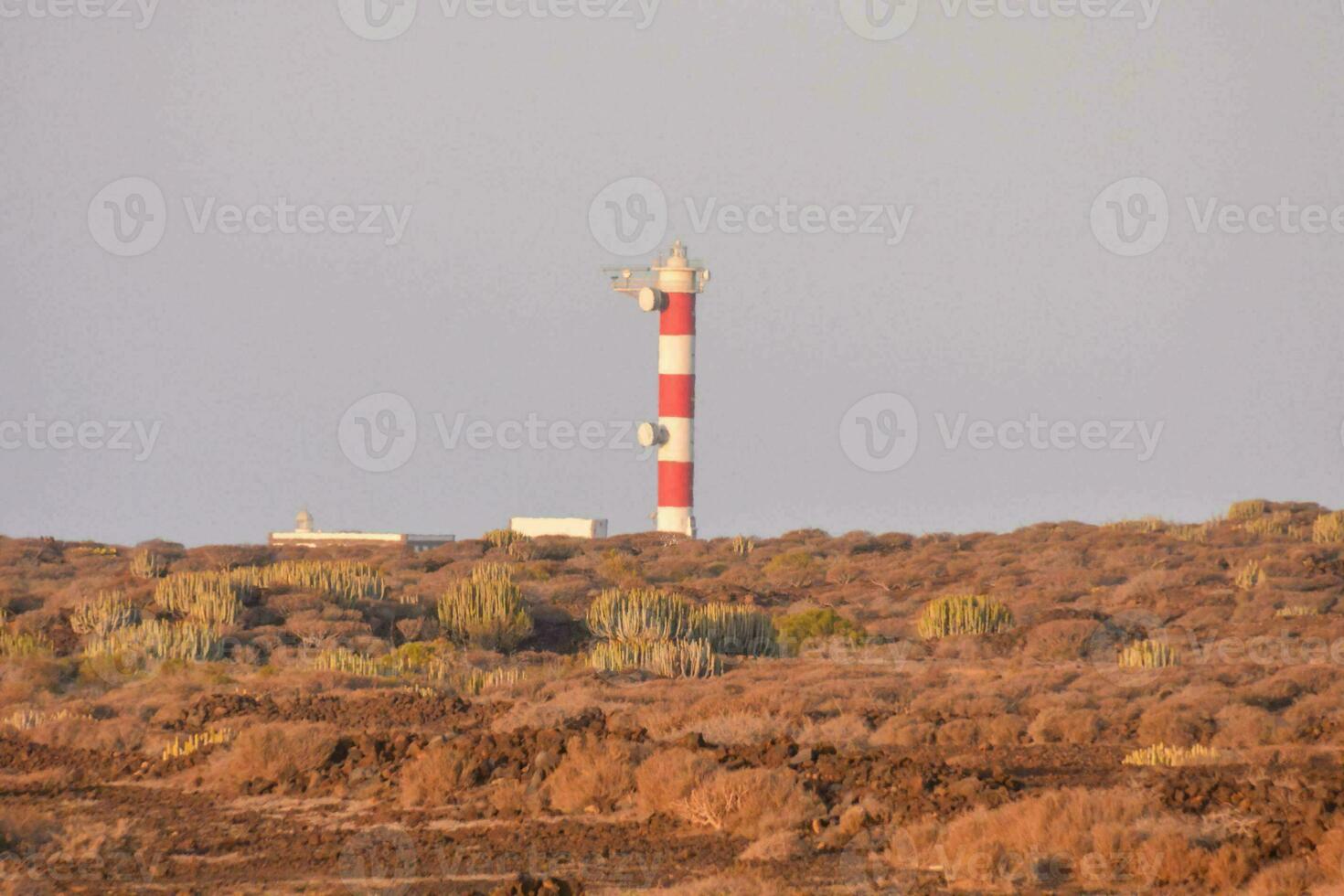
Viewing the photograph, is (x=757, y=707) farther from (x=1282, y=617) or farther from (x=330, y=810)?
(x=1282, y=617)

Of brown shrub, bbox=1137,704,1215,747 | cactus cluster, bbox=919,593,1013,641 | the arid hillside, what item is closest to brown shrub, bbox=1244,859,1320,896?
the arid hillside

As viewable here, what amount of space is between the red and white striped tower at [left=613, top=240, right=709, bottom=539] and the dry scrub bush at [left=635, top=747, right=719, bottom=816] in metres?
31.7

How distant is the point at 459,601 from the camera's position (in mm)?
24219

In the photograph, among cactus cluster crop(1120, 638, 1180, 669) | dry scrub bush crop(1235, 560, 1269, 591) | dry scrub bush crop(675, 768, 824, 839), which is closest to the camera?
dry scrub bush crop(675, 768, 824, 839)

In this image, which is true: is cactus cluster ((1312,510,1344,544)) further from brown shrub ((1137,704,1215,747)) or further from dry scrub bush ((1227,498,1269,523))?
brown shrub ((1137,704,1215,747))

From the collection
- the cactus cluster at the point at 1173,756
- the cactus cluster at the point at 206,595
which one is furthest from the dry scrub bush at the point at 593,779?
the cactus cluster at the point at 206,595

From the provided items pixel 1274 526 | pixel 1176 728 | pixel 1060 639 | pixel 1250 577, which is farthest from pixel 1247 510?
pixel 1176 728

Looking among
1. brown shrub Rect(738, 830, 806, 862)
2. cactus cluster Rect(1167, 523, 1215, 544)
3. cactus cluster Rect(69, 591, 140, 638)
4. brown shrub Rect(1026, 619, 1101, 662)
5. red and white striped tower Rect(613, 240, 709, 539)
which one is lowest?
brown shrub Rect(738, 830, 806, 862)

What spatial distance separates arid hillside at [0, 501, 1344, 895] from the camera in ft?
32.1

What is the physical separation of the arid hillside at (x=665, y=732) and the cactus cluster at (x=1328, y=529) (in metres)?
4.40

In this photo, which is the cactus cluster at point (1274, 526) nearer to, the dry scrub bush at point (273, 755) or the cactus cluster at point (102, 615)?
the cactus cluster at point (102, 615)

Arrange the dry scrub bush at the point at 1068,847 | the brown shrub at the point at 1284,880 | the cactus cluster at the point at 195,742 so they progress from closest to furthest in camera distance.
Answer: the brown shrub at the point at 1284,880, the dry scrub bush at the point at 1068,847, the cactus cluster at the point at 195,742

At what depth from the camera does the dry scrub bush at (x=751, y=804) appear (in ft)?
34.6

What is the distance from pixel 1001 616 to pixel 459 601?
24.6 feet
